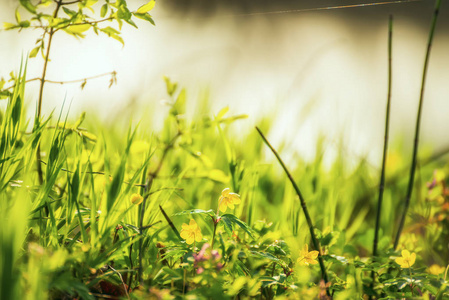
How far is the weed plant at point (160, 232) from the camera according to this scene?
71cm

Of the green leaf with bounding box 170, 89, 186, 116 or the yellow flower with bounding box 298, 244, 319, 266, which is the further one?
the green leaf with bounding box 170, 89, 186, 116

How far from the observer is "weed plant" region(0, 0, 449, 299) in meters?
0.71

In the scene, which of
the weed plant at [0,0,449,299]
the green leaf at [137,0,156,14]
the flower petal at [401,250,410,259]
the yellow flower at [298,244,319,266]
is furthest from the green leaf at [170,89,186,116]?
the flower petal at [401,250,410,259]

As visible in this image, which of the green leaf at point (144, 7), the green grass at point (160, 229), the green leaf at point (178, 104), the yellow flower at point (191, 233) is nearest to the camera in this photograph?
the green grass at point (160, 229)

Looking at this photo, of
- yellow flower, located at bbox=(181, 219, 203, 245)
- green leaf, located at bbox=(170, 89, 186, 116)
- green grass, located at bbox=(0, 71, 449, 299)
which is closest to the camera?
green grass, located at bbox=(0, 71, 449, 299)

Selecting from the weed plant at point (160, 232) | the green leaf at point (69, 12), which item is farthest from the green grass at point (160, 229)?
the green leaf at point (69, 12)

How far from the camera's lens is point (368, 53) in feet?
8.36

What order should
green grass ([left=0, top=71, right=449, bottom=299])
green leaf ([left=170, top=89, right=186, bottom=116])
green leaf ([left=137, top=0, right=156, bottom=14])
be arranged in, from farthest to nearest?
1. green leaf ([left=170, top=89, right=186, bottom=116])
2. green leaf ([left=137, top=0, right=156, bottom=14])
3. green grass ([left=0, top=71, right=449, bottom=299])

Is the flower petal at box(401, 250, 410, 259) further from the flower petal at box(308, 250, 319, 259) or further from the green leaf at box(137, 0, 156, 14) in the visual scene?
the green leaf at box(137, 0, 156, 14)

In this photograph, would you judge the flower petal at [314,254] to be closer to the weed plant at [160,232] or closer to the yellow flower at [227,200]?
the weed plant at [160,232]

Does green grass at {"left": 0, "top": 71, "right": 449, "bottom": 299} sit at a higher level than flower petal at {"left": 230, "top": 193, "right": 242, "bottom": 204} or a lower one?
lower

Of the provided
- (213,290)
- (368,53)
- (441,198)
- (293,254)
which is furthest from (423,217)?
(368,53)

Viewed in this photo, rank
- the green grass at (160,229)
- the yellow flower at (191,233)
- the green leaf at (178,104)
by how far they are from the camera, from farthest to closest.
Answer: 1. the green leaf at (178,104)
2. the yellow flower at (191,233)
3. the green grass at (160,229)

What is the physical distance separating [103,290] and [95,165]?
1.29 ft
